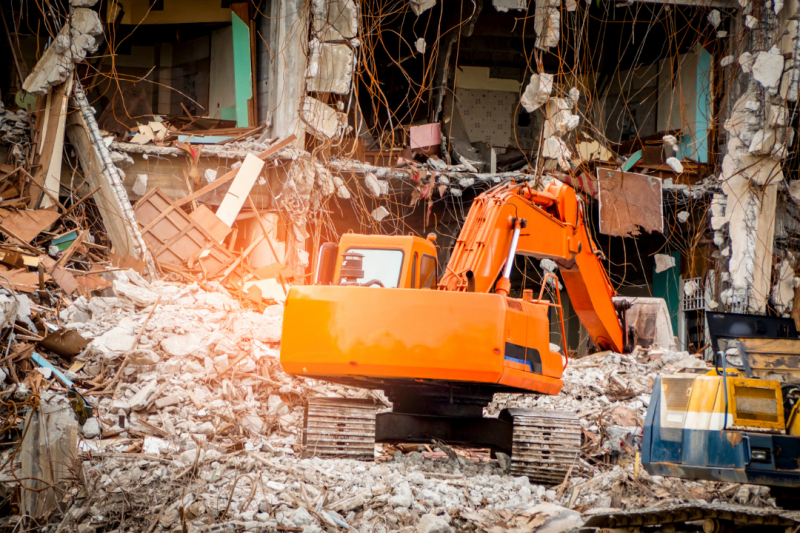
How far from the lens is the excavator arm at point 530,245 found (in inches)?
253

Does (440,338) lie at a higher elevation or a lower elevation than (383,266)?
lower

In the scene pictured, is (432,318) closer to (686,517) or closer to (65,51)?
(686,517)

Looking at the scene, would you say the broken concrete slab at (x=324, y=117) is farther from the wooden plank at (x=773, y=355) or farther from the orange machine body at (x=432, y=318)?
the wooden plank at (x=773, y=355)

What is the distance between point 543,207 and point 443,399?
7.40 ft

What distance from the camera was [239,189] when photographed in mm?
12852

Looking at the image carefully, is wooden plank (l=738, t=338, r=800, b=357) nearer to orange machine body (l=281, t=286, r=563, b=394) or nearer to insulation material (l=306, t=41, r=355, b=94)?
orange machine body (l=281, t=286, r=563, b=394)

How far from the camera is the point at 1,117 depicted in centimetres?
1237

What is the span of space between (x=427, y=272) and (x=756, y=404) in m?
3.00

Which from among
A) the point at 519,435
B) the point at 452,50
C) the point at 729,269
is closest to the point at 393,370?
the point at 519,435

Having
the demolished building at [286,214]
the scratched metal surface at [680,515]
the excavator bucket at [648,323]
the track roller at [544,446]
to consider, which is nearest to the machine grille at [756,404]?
the scratched metal surface at [680,515]

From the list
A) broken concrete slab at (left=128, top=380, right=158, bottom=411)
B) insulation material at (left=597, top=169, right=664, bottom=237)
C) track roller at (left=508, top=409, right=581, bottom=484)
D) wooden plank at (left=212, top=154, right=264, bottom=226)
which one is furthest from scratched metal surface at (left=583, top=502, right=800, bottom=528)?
insulation material at (left=597, top=169, right=664, bottom=237)

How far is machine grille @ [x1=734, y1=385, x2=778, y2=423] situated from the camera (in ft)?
13.8

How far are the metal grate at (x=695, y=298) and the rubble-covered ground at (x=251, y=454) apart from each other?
6.06 m

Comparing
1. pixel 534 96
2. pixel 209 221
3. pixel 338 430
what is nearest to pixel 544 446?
pixel 338 430
